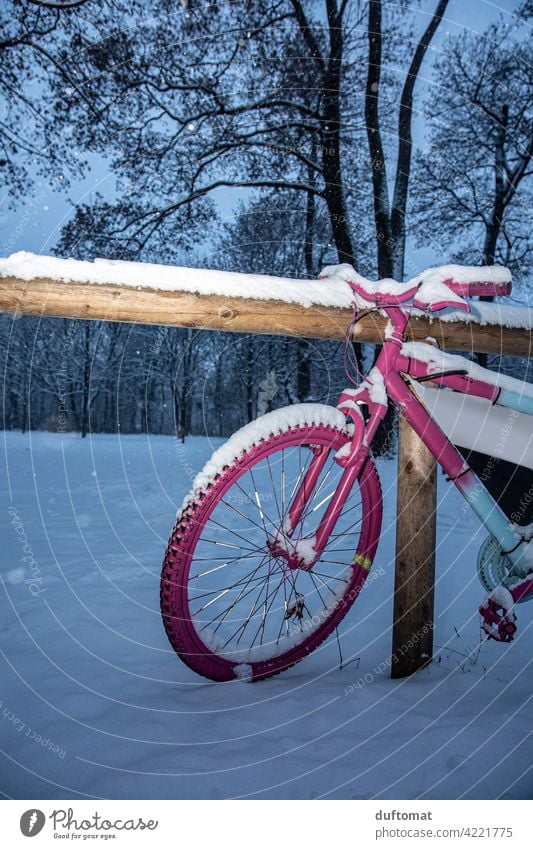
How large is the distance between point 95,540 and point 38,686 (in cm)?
241

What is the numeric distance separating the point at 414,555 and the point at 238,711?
3.55ft

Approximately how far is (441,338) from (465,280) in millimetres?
450

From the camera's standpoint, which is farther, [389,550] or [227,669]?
[389,550]

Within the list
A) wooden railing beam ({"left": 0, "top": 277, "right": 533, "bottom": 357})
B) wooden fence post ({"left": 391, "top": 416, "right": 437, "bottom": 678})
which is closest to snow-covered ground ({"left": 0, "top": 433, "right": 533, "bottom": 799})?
wooden fence post ({"left": 391, "top": 416, "right": 437, "bottom": 678})

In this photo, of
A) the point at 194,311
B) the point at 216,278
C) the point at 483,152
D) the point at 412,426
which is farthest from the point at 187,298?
the point at 483,152

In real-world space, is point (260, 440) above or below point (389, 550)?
above

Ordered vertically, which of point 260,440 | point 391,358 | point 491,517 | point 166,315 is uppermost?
point 166,315

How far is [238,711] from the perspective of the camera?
1745 mm

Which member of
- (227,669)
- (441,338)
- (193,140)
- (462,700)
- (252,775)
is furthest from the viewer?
(193,140)

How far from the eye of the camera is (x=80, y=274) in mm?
1691

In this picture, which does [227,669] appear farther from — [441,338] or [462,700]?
[441,338]

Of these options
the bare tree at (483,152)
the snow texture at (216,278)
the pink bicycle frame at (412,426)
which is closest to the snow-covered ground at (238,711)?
the pink bicycle frame at (412,426)
